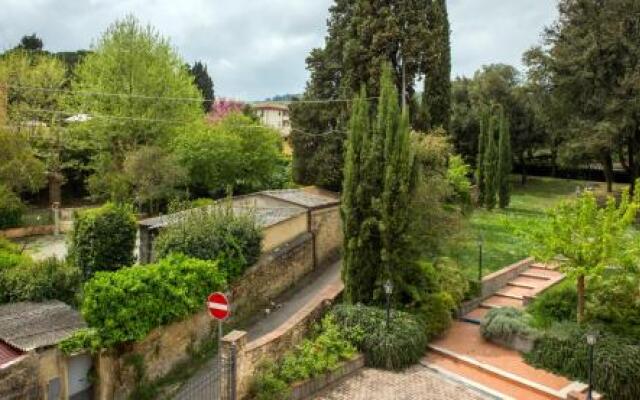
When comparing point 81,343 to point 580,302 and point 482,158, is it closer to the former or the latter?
point 580,302

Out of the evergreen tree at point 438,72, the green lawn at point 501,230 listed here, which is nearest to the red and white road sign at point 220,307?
the green lawn at point 501,230

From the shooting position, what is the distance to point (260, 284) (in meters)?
18.2

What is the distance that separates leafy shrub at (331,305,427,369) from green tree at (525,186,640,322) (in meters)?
4.12

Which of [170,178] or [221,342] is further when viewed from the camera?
[170,178]

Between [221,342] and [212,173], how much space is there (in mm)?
17681

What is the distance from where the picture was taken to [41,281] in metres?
16.4

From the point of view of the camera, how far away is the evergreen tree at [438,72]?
2561 cm

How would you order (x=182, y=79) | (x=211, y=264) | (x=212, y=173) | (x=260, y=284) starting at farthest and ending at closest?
1. (x=182, y=79)
2. (x=212, y=173)
3. (x=260, y=284)
4. (x=211, y=264)

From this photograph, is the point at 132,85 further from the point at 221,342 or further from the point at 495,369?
the point at 495,369

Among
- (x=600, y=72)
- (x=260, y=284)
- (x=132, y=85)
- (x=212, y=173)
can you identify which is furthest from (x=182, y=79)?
(x=600, y=72)

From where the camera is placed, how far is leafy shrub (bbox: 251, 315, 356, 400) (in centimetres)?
1229

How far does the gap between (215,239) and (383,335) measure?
18.7 feet

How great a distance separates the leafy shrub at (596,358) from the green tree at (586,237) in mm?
916

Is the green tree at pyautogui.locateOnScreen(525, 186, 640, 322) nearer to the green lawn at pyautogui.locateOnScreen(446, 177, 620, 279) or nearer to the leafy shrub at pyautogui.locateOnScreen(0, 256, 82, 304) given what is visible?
the green lawn at pyautogui.locateOnScreen(446, 177, 620, 279)
